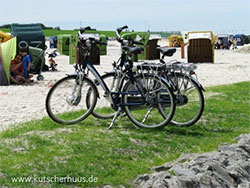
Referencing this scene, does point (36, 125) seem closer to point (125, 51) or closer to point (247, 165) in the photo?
point (125, 51)

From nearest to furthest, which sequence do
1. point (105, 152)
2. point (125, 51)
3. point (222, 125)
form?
point (105, 152) → point (125, 51) → point (222, 125)

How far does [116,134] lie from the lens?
6.24 meters

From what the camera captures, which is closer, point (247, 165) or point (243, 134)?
point (247, 165)

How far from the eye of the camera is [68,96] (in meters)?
6.88

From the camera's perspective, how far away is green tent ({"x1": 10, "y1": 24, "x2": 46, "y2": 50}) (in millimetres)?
19938

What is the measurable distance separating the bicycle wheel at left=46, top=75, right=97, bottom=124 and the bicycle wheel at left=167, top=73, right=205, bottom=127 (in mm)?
1126

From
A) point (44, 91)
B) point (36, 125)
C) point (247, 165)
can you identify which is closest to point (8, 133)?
point (36, 125)

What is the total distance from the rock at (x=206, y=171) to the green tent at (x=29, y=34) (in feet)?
49.2

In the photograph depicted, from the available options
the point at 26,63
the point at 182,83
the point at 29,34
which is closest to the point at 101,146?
the point at 182,83

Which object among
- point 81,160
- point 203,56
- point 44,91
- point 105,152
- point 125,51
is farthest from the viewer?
point 203,56

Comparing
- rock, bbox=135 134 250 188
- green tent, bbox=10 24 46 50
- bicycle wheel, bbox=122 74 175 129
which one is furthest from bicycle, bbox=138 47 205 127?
green tent, bbox=10 24 46 50

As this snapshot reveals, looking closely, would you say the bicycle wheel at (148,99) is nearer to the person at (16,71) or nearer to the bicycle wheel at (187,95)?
the bicycle wheel at (187,95)

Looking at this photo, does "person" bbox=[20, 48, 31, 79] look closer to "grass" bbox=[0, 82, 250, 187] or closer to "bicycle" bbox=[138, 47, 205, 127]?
"grass" bbox=[0, 82, 250, 187]

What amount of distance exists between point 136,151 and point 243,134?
1733mm
